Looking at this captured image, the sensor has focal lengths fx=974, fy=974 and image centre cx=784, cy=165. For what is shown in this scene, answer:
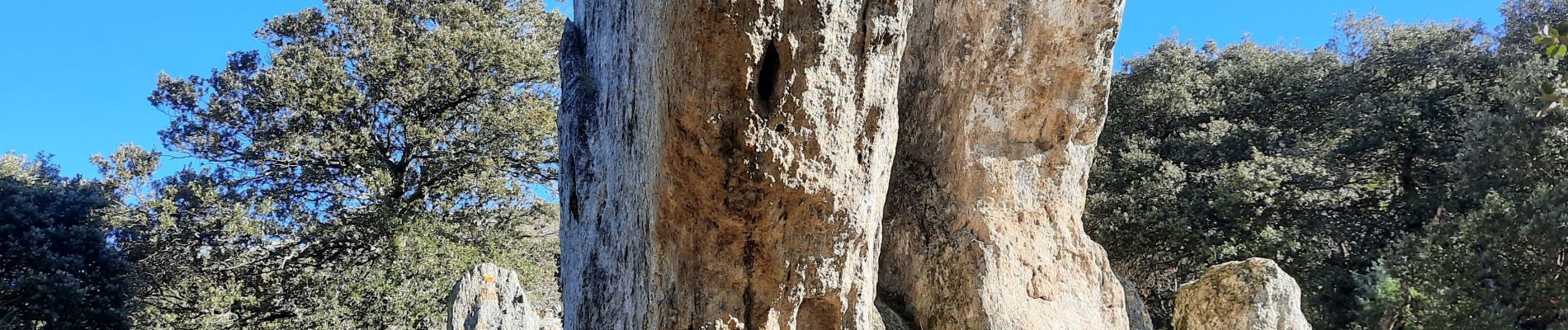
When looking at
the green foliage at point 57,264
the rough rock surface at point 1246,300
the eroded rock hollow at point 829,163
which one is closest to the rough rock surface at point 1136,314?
the rough rock surface at point 1246,300

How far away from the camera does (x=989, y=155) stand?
17.4 ft

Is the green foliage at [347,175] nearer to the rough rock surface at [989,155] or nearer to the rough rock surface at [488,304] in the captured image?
the rough rock surface at [488,304]

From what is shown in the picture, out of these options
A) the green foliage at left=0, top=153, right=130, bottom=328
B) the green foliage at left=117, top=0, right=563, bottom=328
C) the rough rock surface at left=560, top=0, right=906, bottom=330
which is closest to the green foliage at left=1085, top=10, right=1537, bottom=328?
the green foliage at left=117, top=0, right=563, bottom=328

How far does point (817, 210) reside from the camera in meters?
3.11

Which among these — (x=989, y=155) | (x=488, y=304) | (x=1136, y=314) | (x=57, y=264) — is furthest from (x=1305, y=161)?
(x=57, y=264)

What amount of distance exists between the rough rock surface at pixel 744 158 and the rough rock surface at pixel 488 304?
3.94m

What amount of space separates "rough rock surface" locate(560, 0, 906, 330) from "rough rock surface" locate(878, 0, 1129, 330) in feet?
5.12

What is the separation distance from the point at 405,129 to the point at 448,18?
1599 millimetres

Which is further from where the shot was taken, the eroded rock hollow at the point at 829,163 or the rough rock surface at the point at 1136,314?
the rough rock surface at the point at 1136,314

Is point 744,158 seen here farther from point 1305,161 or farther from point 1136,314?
point 1305,161

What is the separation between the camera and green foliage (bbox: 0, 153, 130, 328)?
43.8 feet

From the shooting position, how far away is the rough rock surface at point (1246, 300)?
245 inches

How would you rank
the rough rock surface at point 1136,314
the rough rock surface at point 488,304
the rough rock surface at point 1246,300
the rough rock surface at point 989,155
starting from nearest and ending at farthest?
the rough rock surface at point 989,155 < the rough rock surface at point 1246,300 < the rough rock surface at point 1136,314 < the rough rock surface at point 488,304

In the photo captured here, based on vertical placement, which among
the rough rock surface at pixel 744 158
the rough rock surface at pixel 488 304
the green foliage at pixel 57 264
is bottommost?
the rough rock surface at pixel 744 158
